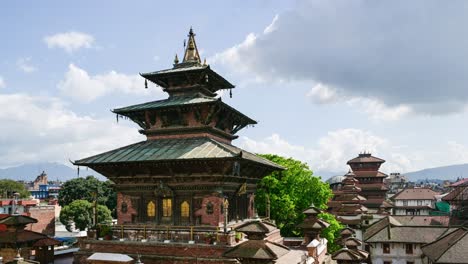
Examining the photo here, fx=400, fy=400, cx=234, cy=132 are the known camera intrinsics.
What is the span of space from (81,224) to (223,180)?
4598cm

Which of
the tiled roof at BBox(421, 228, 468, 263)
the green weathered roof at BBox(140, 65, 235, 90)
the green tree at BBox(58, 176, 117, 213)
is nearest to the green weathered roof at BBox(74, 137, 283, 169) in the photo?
the green weathered roof at BBox(140, 65, 235, 90)

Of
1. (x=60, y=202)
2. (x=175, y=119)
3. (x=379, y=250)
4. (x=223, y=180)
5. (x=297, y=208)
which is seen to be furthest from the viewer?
(x=60, y=202)

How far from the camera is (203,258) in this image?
21281 millimetres

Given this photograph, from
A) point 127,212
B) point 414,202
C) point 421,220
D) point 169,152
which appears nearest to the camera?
point 169,152

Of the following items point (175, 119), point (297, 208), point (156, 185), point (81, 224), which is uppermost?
point (175, 119)

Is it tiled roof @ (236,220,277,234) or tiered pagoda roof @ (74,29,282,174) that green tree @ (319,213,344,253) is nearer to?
tiered pagoda roof @ (74,29,282,174)

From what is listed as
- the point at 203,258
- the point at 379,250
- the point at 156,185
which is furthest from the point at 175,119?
the point at 379,250

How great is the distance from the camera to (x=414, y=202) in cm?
8569

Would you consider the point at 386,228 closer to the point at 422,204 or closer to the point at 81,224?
the point at 81,224

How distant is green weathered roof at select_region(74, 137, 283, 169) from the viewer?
72.9ft

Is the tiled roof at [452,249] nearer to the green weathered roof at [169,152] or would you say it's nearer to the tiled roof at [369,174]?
the green weathered roof at [169,152]

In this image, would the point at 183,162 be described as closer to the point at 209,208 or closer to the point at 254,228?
the point at 209,208

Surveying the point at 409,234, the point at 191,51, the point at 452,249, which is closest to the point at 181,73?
the point at 191,51

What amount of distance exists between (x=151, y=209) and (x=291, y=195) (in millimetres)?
19876
